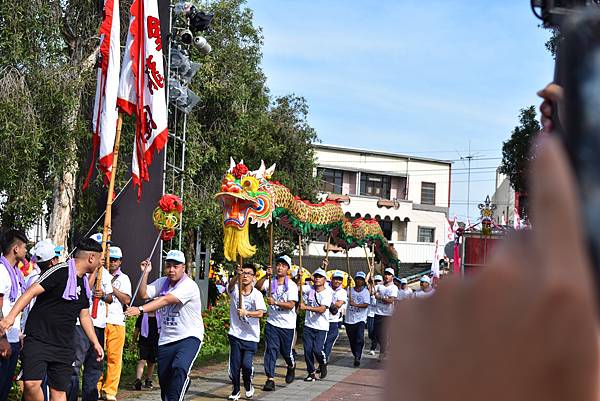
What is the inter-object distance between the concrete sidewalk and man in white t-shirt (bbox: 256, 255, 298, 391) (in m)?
0.44

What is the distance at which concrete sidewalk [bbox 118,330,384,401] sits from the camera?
11656 mm

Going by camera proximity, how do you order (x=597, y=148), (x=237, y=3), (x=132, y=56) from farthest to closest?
(x=237, y=3) < (x=132, y=56) < (x=597, y=148)

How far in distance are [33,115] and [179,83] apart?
360 centimetres

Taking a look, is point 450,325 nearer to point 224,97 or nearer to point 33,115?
point 33,115

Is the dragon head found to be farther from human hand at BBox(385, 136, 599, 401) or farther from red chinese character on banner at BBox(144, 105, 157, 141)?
human hand at BBox(385, 136, 599, 401)

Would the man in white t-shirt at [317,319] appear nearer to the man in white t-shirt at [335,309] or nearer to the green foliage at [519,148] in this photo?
the man in white t-shirt at [335,309]

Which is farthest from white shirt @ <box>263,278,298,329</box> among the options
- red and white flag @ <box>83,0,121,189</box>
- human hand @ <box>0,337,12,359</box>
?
human hand @ <box>0,337,12,359</box>

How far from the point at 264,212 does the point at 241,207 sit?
711 millimetres

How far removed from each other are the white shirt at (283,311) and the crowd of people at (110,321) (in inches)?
0.6

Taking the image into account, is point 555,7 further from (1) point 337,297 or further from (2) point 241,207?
(1) point 337,297

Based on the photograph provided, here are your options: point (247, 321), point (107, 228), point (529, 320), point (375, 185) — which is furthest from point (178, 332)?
point (375, 185)

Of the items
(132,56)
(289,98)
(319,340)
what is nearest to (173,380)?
(132,56)

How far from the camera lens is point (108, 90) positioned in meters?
10.4

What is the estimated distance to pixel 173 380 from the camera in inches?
321
